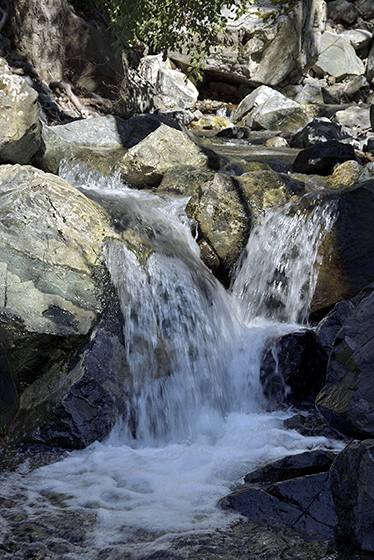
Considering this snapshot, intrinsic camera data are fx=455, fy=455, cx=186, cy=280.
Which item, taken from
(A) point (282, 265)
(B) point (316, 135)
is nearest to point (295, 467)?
(A) point (282, 265)

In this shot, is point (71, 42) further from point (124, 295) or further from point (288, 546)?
point (288, 546)

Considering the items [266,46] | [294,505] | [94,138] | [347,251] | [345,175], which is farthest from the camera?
[266,46]

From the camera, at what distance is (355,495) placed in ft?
5.72

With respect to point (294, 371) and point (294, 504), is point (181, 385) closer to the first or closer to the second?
point (294, 371)

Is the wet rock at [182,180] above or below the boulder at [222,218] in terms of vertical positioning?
above

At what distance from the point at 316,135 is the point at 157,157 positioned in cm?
581

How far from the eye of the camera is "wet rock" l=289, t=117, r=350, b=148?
11.4 metres

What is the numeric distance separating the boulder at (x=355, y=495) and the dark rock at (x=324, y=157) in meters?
6.79

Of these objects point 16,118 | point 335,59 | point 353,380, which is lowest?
point 353,380

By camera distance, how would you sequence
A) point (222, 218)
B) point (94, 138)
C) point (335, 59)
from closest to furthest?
point (222, 218), point (94, 138), point (335, 59)

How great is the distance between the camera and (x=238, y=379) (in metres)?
4.21

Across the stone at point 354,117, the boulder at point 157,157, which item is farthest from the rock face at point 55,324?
the stone at point 354,117

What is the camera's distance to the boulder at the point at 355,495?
170 centimetres

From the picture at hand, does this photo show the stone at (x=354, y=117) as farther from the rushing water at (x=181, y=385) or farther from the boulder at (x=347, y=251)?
the rushing water at (x=181, y=385)
